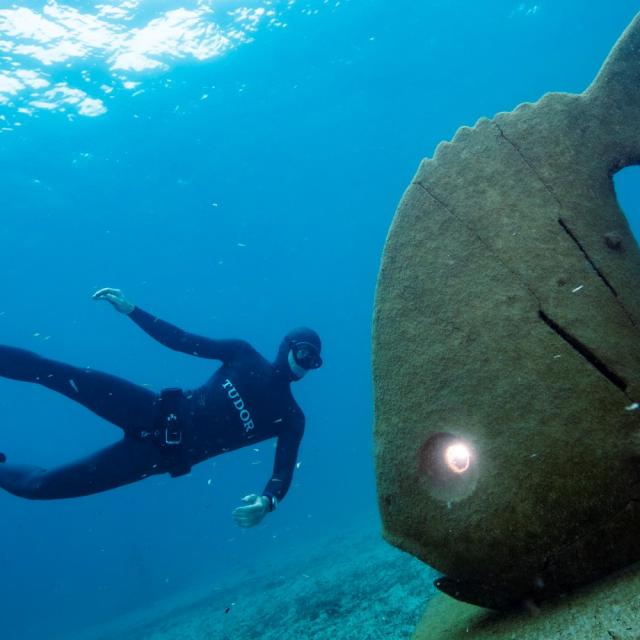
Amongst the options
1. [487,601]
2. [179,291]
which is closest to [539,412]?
[487,601]

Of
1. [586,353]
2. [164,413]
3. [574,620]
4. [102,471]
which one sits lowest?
[574,620]

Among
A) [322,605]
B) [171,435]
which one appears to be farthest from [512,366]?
[322,605]

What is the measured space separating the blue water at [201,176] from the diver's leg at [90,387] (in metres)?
21.2

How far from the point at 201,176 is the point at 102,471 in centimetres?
3741

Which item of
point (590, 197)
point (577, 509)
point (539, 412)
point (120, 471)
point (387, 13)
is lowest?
point (577, 509)

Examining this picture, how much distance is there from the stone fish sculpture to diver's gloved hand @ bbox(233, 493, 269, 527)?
8.63 ft

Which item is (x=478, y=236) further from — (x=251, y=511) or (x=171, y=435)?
(x=171, y=435)

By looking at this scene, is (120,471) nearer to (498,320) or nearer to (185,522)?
(498,320)

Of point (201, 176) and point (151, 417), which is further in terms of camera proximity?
point (201, 176)

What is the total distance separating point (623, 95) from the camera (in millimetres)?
2809

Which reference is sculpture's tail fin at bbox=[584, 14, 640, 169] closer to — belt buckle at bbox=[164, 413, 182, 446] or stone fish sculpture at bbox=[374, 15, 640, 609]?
stone fish sculpture at bbox=[374, 15, 640, 609]

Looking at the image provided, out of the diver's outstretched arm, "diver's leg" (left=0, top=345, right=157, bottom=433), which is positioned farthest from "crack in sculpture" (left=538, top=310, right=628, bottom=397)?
"diver's leg" (left=0, top=345, right=157, bottom=433)

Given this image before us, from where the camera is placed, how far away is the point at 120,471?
21.1ft

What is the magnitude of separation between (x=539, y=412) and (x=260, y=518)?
345 centimetres
